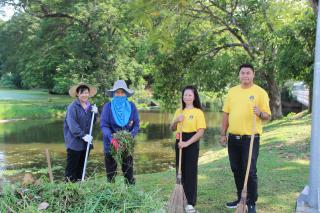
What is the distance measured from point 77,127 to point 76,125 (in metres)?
0.03

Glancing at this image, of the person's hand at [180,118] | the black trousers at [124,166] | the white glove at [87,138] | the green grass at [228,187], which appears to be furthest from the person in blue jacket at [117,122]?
the person's hand at [180,118]

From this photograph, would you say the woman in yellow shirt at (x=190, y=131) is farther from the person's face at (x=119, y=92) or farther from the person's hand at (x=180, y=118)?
the person's face at (x=119, y=92)

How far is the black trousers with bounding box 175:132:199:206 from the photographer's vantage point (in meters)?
5.07

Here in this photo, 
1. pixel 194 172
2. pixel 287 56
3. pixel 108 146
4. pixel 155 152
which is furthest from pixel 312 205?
pixel 155 152

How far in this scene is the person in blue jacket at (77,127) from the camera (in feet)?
18.7

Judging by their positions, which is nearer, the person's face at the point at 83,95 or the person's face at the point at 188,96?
the person's face at the point at 188,96

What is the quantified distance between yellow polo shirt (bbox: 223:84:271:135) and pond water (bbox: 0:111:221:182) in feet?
19.6

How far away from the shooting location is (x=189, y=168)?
5098 millimetres

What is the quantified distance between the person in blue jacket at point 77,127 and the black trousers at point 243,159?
1861 mm

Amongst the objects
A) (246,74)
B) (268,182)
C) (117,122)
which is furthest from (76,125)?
(268,182)

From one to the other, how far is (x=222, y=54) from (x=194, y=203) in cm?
1574

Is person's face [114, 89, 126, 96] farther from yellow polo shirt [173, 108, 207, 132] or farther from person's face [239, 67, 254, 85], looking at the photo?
person's face [239, 67, 254, 85]

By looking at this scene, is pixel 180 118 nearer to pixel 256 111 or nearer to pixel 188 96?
pixel 188 96

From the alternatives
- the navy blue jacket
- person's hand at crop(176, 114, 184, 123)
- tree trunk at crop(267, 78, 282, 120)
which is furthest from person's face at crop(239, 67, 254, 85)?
tree trunk at crop(267, 78, 282, 120)
